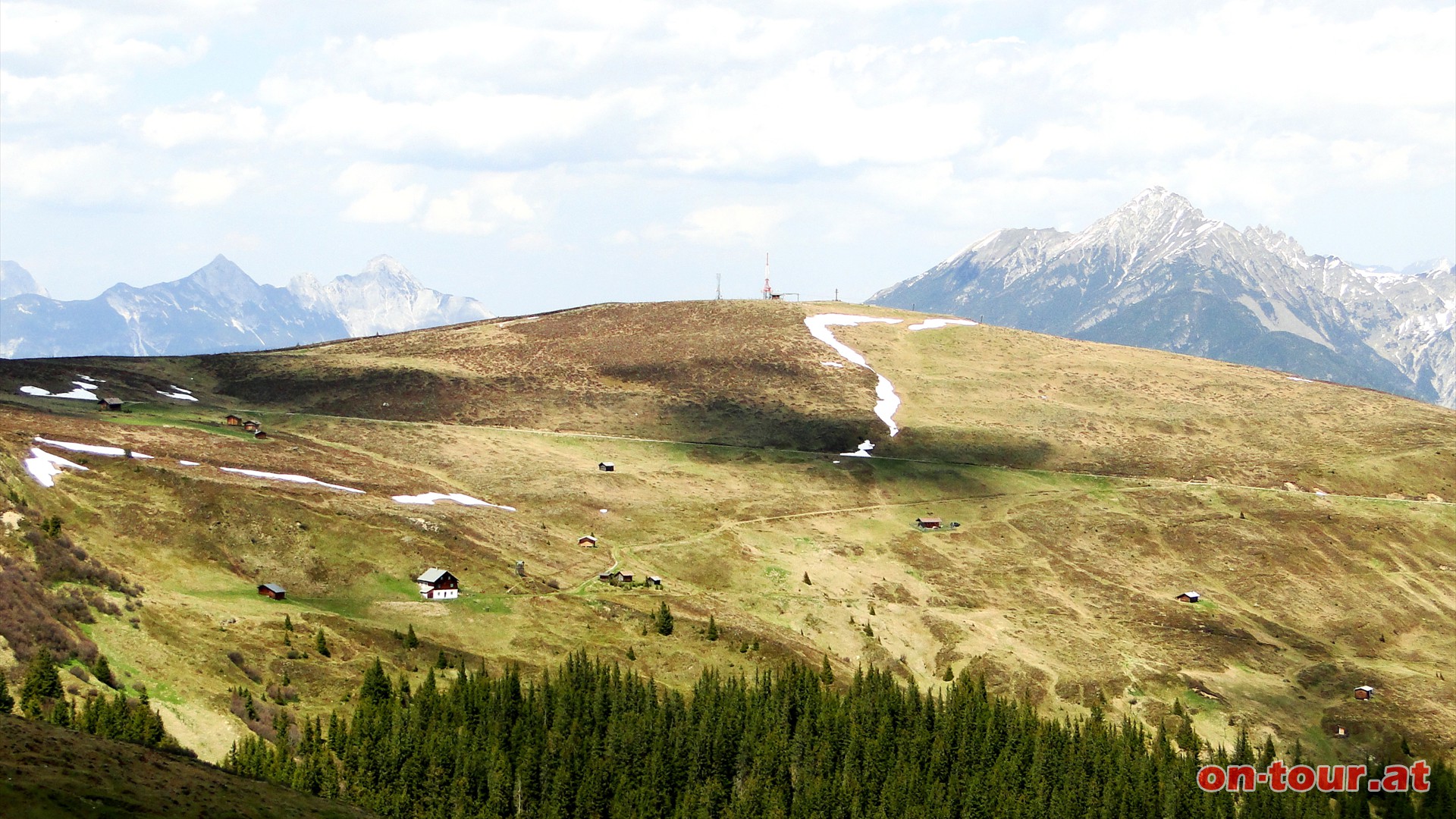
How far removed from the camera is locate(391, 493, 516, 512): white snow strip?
143750mm

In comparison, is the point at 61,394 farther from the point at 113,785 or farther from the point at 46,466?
the point at 113,785

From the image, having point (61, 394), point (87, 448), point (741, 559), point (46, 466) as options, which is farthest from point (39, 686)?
point (61, 394)

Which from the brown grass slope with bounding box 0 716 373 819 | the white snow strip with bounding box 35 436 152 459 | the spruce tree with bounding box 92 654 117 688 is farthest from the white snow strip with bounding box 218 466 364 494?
the brown grass slope with bounding box 0 716 373 819

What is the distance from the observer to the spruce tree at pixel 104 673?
84.9 m

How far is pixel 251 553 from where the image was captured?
118 m

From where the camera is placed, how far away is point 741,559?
482 feet

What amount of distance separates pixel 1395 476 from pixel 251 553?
17457 centimetres

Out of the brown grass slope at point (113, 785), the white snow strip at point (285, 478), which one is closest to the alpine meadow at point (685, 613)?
the brown grass slope at point (113, 785)

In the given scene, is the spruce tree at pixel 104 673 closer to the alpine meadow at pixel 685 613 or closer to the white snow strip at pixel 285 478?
the alpine meadow at pixel 685 613

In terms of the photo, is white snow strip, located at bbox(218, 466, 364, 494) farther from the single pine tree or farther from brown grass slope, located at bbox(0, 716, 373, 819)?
brown grass slope, located at bbox(0, 716, 373, 819)

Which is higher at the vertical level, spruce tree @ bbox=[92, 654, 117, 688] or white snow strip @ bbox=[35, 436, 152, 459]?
white snow strip @ bbox=[35, 436, 152, 459]

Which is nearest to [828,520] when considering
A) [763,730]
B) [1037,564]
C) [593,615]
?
[1037,564]

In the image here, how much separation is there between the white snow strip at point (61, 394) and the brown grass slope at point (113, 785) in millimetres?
113543

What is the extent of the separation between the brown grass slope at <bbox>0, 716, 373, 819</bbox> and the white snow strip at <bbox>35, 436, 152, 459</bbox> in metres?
68.4
